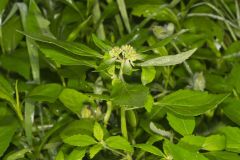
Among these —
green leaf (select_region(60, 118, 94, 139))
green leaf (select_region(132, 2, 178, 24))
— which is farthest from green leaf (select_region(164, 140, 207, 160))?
green leaf (select_region(132, 2, 178, 24))

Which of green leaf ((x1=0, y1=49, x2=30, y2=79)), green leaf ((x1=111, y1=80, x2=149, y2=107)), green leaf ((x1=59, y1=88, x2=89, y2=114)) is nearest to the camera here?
green leaf ((x1=111, y1=80, x2=149, y2=107))

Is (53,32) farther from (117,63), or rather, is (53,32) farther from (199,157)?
(199,157)

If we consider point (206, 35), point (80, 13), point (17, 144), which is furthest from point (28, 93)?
point (206, 35)

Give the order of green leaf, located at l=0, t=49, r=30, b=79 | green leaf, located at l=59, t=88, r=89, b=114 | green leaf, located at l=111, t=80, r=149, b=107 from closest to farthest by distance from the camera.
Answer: green leaf, located at l=111, t=80, r=149, b=107
green leaf, located at l=59, t=88, r=89, b=114
green leaf, located at l=0, t=49, r=30, b=79

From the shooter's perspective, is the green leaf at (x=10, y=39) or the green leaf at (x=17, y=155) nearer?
the green leaf at (x=17, y=155)

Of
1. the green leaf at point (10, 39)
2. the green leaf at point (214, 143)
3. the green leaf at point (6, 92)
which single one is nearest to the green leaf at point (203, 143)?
the green leaf at point (214, 143)

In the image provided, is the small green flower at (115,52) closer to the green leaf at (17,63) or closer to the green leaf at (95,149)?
the green leaf at (95,149)

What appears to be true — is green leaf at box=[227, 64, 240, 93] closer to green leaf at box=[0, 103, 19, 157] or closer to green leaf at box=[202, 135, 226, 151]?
green leaf at box=[202, 135, 226, 151]
